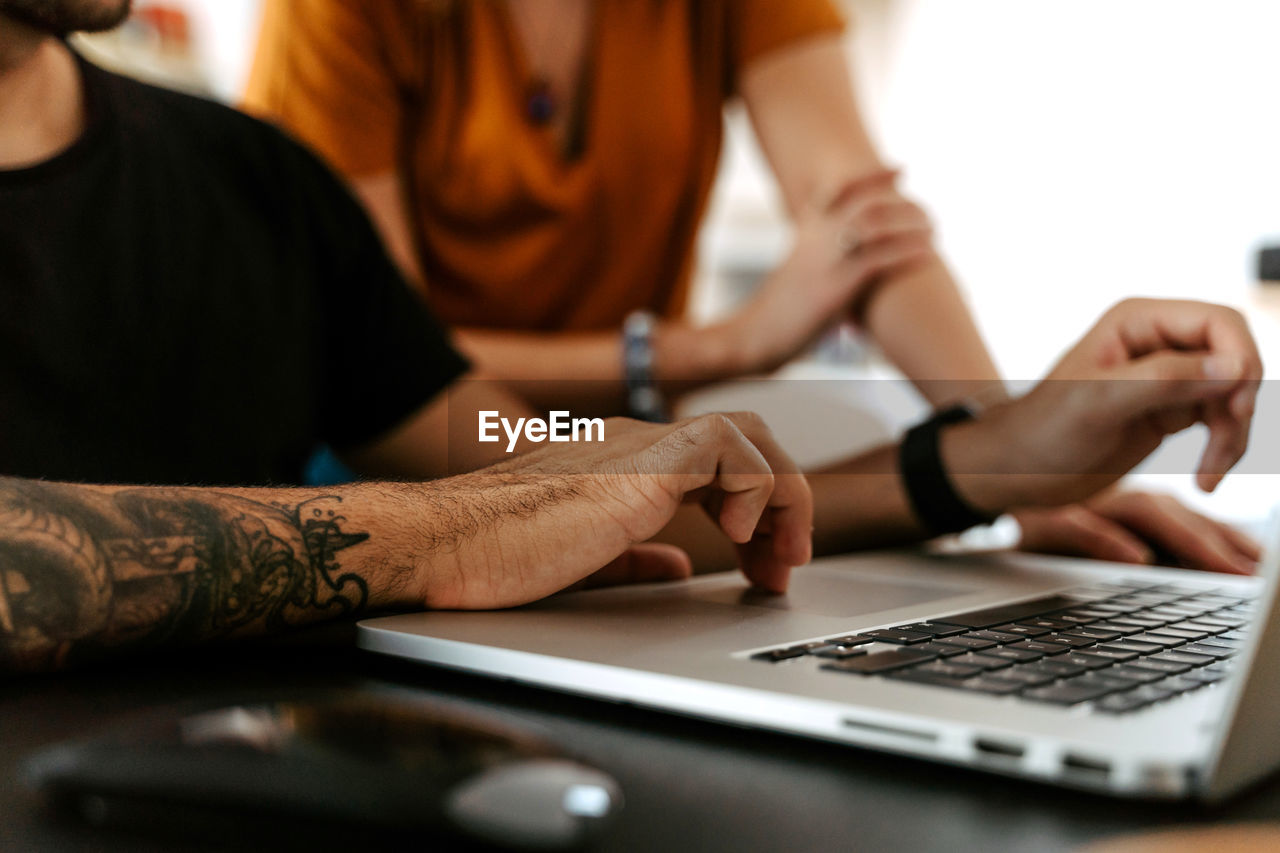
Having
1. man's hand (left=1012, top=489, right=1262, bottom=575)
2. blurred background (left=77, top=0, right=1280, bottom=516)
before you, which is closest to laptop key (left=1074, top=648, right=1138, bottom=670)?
man's hand (left=1012, top=489, right=1262, bottom=575)

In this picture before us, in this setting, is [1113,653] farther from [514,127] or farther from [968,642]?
[514,127]

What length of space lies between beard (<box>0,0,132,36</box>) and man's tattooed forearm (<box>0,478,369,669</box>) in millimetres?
393

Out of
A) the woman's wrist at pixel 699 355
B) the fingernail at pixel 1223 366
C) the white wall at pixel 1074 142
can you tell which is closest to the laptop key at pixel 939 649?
the fingernail at pixel 1223 366

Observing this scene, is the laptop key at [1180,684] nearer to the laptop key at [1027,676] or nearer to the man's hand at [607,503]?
the laptop key at [1027,676]

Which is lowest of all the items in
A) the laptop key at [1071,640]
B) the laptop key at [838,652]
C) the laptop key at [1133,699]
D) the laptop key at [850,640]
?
the laptop key at [1071,640]

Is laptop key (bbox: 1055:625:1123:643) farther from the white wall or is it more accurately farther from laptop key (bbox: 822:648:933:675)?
the white wall

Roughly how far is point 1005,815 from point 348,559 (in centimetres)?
31

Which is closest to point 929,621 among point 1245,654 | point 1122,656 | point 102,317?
point 1122,656

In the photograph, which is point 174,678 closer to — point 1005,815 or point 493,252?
point 1005,815

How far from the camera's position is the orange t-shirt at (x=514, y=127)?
121cm

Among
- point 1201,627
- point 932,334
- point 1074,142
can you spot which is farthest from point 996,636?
point 1074,142

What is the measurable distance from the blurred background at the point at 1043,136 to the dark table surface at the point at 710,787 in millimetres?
2070

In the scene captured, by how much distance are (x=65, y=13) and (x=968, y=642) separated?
0.68 m

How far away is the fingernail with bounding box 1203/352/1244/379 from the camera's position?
65 cm
